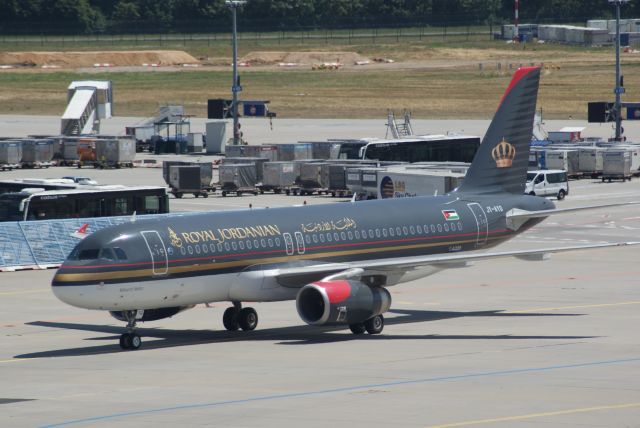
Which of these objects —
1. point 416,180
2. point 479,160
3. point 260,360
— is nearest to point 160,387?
point 260,360

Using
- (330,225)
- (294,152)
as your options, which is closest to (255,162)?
(294,152)

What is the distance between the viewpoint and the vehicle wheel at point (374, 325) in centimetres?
4400

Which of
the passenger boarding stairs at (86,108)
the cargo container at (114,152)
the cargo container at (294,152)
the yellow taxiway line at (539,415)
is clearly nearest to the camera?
the yellow taxiway line at (539,415)

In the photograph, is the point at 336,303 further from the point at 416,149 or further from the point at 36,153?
the point at 36,153

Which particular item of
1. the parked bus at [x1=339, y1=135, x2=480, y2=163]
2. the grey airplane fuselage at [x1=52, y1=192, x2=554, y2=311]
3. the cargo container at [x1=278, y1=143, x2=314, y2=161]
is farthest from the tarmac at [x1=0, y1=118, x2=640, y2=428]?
the cargo container at [x1=278, y1=143, x2=314, y2=161]

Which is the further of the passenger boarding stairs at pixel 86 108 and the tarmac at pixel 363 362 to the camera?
the passenger boarding stairs at pixel 86 108

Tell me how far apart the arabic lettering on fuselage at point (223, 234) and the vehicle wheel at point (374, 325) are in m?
4.17

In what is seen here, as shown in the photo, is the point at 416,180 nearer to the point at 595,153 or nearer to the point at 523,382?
the point at 595,153

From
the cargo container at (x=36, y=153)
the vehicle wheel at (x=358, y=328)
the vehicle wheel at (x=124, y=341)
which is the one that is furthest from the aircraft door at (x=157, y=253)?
the cargo container at (x=36, y=153)

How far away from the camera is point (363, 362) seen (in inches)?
1492

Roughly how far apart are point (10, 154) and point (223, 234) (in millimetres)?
71532

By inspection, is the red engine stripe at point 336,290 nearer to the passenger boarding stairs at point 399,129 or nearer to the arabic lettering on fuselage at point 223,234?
the arabic lettering on fuselage at point 223,234

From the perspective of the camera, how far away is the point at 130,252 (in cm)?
4066

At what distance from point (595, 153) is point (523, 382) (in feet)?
233
